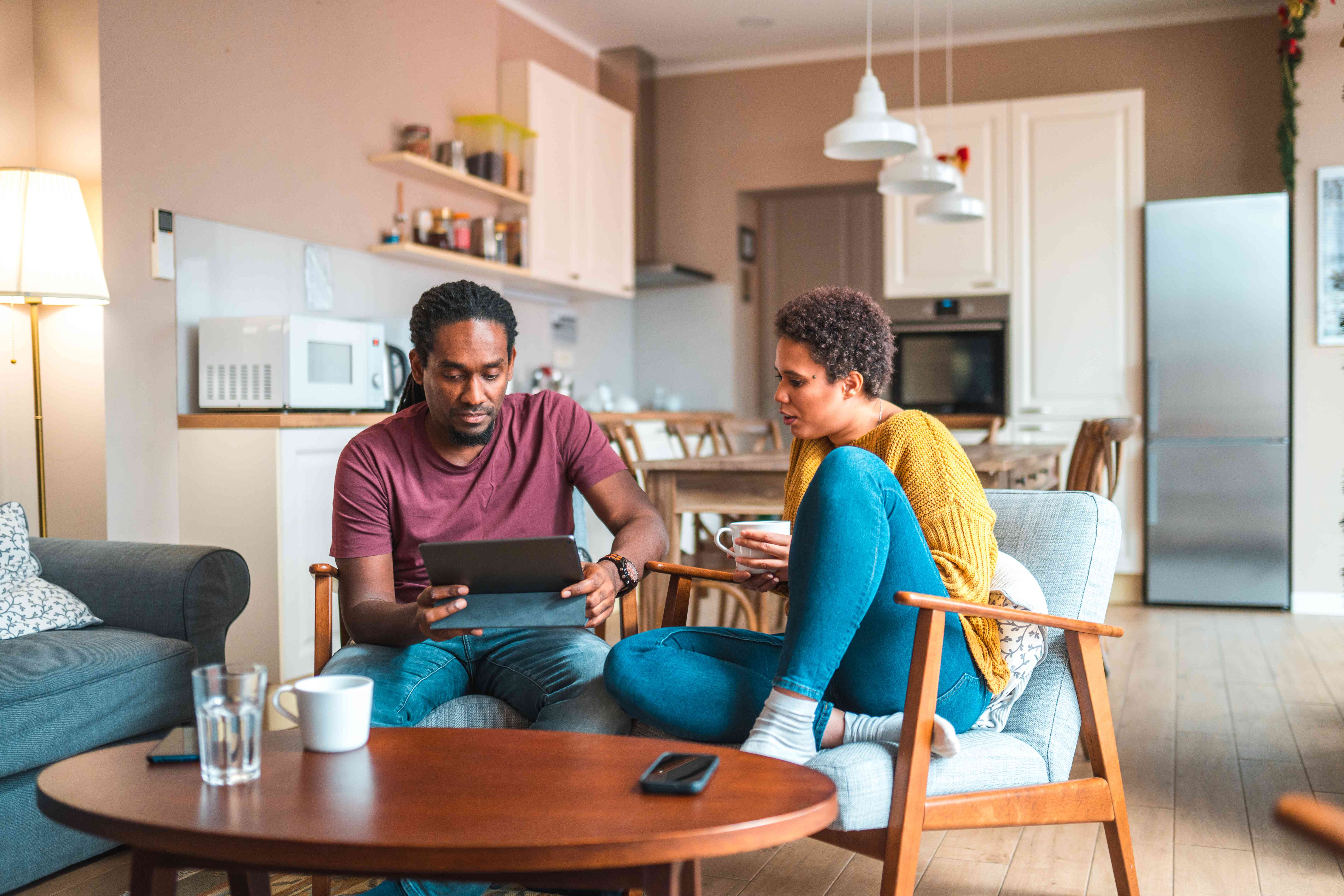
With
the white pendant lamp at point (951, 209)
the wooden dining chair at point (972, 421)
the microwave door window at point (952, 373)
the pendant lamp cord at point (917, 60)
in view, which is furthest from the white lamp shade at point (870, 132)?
the pendant lamp cord at point (917, 60)

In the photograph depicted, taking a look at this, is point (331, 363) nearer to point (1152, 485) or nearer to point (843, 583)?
point (843, 583)

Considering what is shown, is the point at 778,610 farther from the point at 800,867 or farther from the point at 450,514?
the point at 450,514

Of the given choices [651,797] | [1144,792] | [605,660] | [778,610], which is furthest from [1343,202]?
[651,797]

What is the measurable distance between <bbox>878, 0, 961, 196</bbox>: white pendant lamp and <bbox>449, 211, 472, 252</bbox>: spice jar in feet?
5.65

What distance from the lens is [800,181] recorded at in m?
5.93

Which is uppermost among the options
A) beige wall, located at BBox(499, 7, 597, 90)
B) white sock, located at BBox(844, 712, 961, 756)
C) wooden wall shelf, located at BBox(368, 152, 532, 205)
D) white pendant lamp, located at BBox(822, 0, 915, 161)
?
beige wall, located at BBox(499, 7, 597, 90)

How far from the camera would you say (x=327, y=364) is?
331 centimetres

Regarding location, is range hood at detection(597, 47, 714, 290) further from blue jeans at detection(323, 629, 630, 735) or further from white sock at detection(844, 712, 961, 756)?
white sock at detection(844, 712, 961, 756)

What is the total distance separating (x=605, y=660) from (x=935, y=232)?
4055 mm

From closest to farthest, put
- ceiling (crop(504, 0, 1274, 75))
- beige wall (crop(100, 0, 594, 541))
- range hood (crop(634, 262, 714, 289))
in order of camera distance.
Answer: beige wall (crop(100, 0, 594, 541))
ceiling (crop(504, 0, 1274, 75))
range hood (crop(634, 262, 714, 289))

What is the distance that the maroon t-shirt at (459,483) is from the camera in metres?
1.83

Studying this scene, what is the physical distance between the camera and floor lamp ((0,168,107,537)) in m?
2.68

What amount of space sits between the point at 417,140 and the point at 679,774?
354cm

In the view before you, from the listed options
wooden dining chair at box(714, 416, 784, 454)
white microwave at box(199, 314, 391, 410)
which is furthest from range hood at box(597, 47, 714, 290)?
white microwave at box(199, 314, 391, 410)
